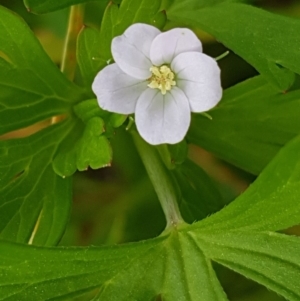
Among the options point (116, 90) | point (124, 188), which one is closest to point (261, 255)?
point (116, 90)

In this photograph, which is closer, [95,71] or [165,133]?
[165,133]

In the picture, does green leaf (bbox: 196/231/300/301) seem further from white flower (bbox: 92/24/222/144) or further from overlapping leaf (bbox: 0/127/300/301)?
white flower (bbox: 92/24/222/144)

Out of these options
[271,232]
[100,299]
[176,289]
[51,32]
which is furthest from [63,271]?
[51,32]

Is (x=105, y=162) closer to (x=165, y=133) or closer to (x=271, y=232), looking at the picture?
(x=165, y=133)

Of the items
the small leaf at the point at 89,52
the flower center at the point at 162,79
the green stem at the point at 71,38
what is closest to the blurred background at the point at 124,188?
the green stem at the point at 71,38

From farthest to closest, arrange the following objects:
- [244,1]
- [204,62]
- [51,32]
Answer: [51,32] → [244,1] → [204,62]

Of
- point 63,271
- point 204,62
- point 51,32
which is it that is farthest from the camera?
point 51,32

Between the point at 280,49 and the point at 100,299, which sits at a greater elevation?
the point at 280,49
